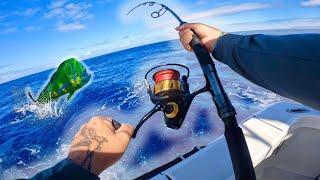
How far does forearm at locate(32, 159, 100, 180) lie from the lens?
0.80 meters

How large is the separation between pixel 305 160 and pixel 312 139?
0.12 metres

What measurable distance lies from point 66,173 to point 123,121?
21.9ft

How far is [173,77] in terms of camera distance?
1.20 meters

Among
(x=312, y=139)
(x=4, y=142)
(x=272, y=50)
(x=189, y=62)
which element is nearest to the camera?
(x=272, y=50)

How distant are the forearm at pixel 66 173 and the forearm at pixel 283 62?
458 millimetres

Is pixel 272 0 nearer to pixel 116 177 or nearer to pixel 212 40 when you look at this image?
pixel 116 177

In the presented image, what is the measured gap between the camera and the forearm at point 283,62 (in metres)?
0.62

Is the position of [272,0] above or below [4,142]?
above

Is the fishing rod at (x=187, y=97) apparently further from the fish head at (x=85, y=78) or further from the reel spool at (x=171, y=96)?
the fish head at (x=85, y=78)

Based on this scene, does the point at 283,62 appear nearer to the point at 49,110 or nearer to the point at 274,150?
the point at 274,150

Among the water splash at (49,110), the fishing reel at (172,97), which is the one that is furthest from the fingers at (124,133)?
the water splash at (49,110)

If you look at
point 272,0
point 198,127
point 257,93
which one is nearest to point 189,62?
point 257,93

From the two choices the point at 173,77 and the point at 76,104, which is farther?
the point at 76,104

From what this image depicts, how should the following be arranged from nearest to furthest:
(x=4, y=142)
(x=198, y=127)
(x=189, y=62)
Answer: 1. (x=198, y=127)
2. (x=4, y=142)
3. (x=189, y=62)
